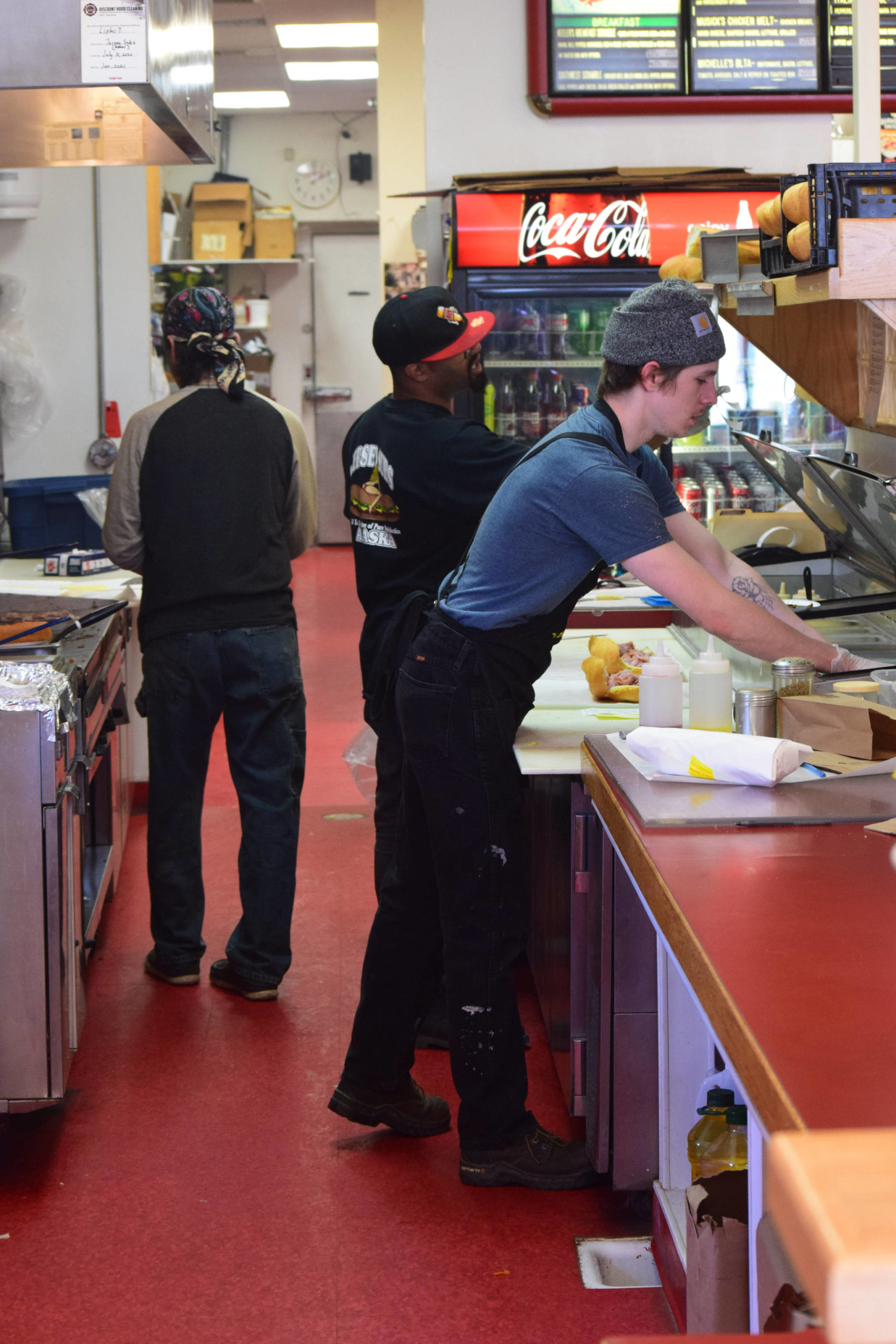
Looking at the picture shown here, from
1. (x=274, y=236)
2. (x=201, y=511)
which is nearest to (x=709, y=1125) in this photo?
(x=201, y=511)

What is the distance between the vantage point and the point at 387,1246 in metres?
2.40

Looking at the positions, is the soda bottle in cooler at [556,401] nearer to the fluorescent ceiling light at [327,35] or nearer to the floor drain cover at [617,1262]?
the floor drain cover at [617,1262]

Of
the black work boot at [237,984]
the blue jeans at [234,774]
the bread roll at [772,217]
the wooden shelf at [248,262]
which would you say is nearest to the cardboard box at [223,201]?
the wooden shelf at [248,262]

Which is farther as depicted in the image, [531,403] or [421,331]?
[531,403]

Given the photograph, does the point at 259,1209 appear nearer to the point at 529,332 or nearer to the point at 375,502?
the point at 375,502

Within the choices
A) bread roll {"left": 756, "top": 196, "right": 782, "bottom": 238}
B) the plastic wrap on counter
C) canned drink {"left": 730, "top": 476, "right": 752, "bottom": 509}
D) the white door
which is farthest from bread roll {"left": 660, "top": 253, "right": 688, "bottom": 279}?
the white door

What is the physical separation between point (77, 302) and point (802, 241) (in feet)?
17.8

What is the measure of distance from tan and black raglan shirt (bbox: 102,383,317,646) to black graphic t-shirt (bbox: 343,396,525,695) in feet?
1.39

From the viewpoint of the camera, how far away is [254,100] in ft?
42.0

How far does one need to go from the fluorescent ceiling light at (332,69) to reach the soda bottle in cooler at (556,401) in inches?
263

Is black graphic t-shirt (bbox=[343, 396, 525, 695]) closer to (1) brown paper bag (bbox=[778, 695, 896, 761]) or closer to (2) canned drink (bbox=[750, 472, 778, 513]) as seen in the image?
(1) brown paper bag (bbox=[778, 695, 896, 761])

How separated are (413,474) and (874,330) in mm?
1039

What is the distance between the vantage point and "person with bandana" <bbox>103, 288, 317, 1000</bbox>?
341 centimetres

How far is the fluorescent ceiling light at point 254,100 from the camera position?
1248 centimetres
